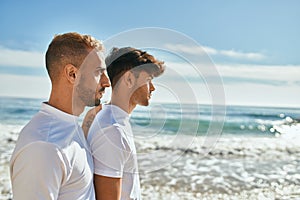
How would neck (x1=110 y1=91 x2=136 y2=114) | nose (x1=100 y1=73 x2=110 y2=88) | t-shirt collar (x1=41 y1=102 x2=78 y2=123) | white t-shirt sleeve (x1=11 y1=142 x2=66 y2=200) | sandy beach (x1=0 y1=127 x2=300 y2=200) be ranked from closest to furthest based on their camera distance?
1. white t-shirt sleeve (x1=11 y1=142 x2=66 y2=200)
2. t-shirt collar (x1=41 y1=102 x2=78 y2=123)
3. nose (x1=100 y1=73 x2=110 y2=88)
4. neck (x1=110 y1=91 x2=136 y2=114)
5. sandy beach (x1=0 y1=127 x2=300 y2=200)

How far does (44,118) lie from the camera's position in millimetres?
1292

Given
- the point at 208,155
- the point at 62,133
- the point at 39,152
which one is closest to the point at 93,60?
the point at 62,133

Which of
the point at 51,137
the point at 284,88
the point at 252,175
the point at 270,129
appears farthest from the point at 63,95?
the point at 284,88

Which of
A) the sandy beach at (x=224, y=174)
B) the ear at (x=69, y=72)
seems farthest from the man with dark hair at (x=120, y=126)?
the sandy beach at (x=224, y=174)

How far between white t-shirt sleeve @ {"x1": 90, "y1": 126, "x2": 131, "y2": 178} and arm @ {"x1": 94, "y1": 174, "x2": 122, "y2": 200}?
17 millimetres

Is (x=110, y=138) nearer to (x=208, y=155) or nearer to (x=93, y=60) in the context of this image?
(x=93, y=60)

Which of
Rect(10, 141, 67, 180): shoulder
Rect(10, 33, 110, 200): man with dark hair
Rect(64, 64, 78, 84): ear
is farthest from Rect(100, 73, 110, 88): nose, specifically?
Rect(10, 141, 67, 180): shoulder

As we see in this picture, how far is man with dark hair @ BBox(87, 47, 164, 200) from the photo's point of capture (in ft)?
4.95

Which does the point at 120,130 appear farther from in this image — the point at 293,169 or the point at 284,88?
the point at 284,88

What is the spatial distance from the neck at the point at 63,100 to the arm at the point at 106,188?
0.27 meters

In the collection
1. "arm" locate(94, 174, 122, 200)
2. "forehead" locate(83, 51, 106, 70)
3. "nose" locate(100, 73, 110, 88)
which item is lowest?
"arm" locate(94, 174, 122, 200)

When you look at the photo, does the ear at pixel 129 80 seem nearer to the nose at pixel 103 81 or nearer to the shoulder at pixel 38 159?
the nose at pixel 103 81

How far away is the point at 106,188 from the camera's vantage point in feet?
4.97

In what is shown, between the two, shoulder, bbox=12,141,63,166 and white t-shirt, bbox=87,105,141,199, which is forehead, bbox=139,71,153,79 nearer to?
white t-shirt, bbox=87,105,141,199
